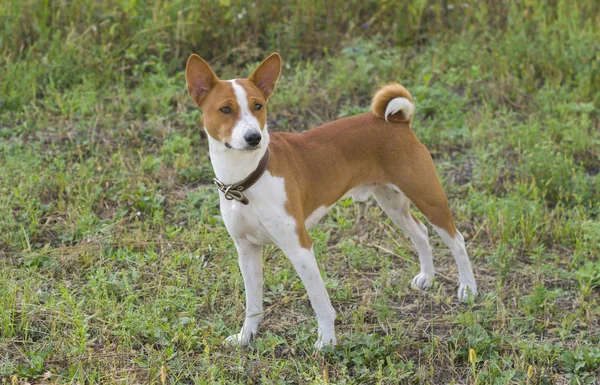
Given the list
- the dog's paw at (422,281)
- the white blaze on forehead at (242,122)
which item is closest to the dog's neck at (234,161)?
the white blaze on forehead at (242,122)

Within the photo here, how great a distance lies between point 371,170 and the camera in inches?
189

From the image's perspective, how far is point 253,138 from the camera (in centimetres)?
390

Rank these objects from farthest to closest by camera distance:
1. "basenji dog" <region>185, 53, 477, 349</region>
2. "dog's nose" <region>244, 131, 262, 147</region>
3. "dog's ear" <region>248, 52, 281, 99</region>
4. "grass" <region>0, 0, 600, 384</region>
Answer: "grass" <region>0, 0, 600, 384</region> → "dog's ear" <region>248, 52, 281, 99</region> → "basenji dog" <region>185, 53, 477, 349</region> → "dog's nose" <region>244, 131, 262, 147</region>

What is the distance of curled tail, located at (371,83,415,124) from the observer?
4.75m

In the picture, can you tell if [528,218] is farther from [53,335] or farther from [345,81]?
[53,335]

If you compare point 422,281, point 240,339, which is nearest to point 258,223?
point 240,339

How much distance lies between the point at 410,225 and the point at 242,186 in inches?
59.6

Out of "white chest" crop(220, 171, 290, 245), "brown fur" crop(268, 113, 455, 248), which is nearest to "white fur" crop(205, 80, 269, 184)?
"white chest" crop(220, 171, 290, 245)

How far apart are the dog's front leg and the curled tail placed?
42.4 inches

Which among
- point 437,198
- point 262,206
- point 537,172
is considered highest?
point 262,206

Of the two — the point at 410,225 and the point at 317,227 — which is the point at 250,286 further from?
the point at 317,227

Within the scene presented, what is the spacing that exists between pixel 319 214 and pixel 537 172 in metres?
2.33

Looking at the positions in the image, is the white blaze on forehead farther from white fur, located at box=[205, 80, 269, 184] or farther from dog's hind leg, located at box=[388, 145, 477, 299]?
dog's hind leg, located at box=[388, 145, 477, 299]

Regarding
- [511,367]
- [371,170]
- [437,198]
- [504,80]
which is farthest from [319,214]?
[504,80]
